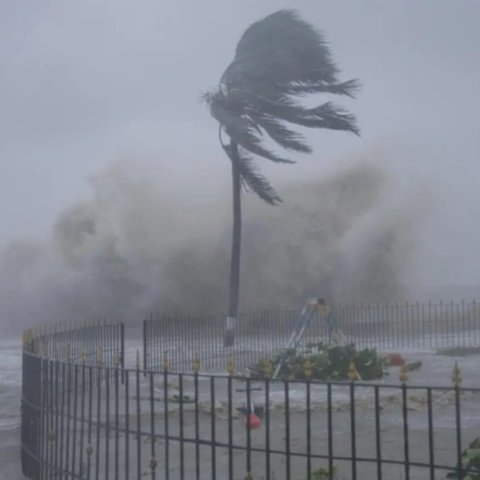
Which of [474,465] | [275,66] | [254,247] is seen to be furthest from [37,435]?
[254,247]

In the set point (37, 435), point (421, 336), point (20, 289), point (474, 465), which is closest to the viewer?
point (474, 465)

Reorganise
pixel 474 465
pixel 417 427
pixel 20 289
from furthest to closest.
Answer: pixel 20 289 → pixel 417 427 → pixel 474 465

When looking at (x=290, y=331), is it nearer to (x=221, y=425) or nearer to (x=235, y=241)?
(x=235, y=241)

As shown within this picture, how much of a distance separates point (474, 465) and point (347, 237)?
34.6 meters

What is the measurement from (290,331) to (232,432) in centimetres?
1472

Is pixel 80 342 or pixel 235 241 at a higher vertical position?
pixel 235 241

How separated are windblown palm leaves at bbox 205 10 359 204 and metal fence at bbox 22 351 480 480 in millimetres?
13634

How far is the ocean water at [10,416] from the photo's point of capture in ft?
31.3

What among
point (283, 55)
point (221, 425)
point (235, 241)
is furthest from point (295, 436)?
point (283, 55)

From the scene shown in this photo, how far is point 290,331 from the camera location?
837 inches

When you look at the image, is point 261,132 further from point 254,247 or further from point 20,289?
point 20,289

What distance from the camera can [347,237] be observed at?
40094 mm

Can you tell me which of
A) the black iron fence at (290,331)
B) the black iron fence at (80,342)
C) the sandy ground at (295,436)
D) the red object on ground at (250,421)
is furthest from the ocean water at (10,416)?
the black iron fence at (290,331)

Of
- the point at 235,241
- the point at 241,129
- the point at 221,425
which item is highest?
the point at 241,129
